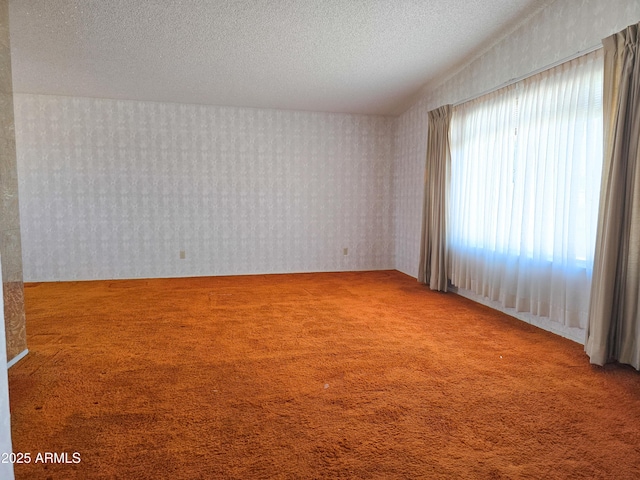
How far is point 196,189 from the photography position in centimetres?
564

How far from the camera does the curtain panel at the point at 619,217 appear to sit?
94.1 inches

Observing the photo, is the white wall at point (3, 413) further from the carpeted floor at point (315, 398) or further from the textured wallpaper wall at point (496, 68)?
the textured wallpaper wall at point (496, 68)

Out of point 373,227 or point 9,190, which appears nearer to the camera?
point 9,190

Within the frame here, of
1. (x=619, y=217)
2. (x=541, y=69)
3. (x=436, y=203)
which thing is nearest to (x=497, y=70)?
(x=541, y=69)

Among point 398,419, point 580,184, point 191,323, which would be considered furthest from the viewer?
point 191,323

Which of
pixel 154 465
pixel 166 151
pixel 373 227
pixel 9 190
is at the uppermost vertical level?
pixel 166 151

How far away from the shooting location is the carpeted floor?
5.24 ft

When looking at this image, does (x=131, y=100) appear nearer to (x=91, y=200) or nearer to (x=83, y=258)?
(x=91, y=200)

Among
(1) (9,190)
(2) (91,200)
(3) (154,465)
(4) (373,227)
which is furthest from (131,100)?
(3) (154,465)

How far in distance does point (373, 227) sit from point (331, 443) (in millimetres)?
4773

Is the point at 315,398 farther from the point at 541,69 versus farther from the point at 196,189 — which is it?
the point at 196,189

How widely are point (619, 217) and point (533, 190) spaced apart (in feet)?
3.02

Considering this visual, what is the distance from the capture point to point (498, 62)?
3.72 meters

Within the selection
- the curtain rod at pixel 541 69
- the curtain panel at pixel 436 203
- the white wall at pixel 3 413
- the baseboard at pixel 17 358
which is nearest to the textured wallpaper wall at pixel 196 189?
the curtain panel at pixel 436 203
